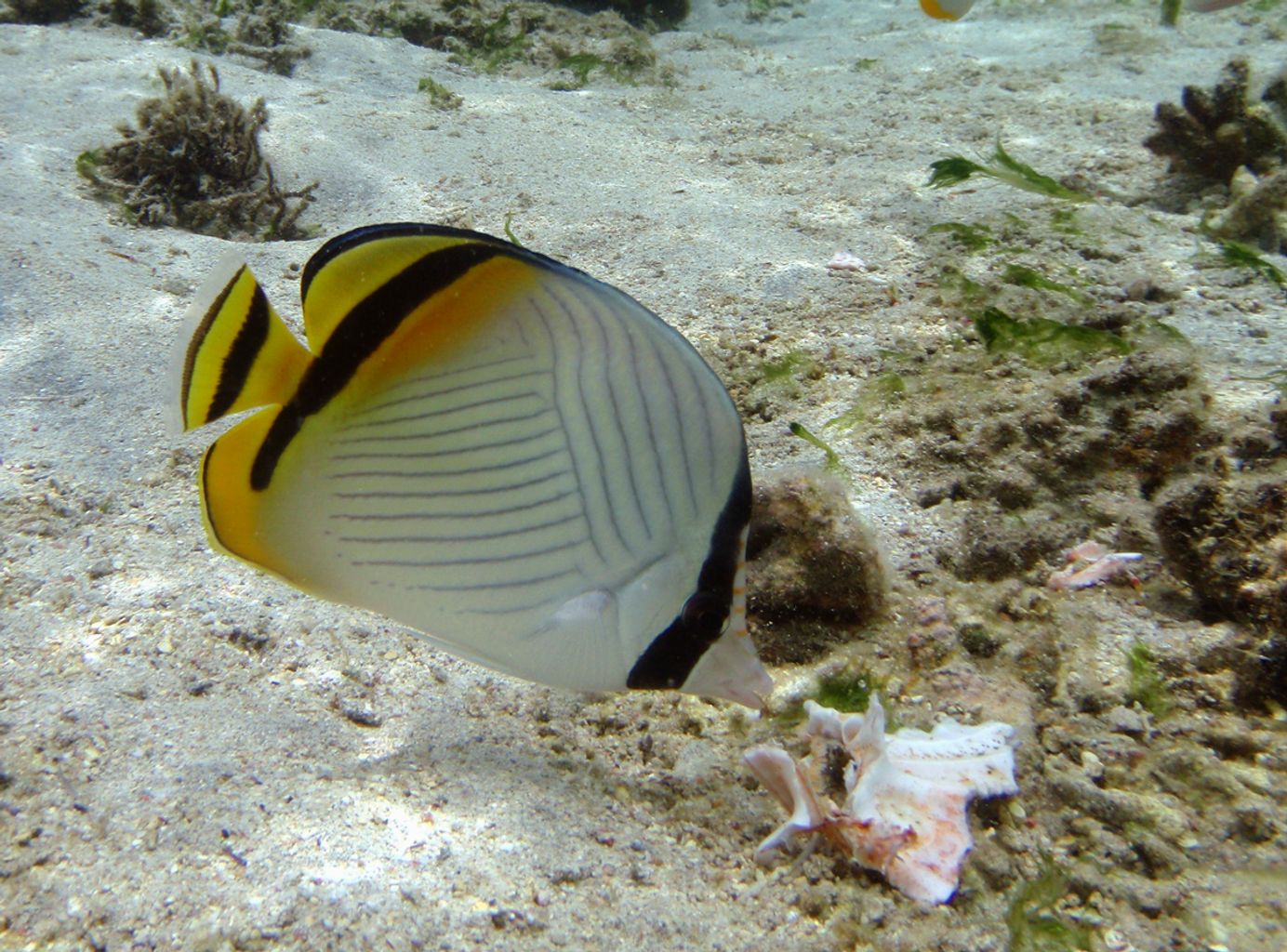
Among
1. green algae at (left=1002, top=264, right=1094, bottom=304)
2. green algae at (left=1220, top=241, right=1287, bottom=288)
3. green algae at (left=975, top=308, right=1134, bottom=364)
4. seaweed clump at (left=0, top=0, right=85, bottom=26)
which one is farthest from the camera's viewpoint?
seaweed clump at (left=0, top=0, right=85, bottom=26)

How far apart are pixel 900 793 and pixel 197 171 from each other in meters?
5.18

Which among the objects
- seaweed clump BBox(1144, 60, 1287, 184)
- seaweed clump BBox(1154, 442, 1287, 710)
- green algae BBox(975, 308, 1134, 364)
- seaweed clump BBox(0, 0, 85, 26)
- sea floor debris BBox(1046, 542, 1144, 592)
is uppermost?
seaweed clump BBox(0, 0, 85, 26)

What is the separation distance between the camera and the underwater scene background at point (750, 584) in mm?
1547

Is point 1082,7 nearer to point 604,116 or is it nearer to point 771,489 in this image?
point 604,116

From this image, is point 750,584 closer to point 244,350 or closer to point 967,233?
point 244,350

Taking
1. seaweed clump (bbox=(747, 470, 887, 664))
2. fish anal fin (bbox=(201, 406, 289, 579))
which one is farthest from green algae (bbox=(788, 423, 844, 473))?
fish anal fin (bbox=(201, 406, 289, 579))

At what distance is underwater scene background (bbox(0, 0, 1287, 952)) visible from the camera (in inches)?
60.9

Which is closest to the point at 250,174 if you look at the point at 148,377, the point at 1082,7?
the point at 148,377

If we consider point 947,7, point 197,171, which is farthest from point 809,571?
point 197,171

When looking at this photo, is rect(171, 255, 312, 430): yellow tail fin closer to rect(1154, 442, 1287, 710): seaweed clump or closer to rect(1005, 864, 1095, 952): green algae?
rect(1005, 864, 1095, 952): green algae

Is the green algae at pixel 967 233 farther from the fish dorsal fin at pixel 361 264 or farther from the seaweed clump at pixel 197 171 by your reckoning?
the seaweed clump at pixel 197 171

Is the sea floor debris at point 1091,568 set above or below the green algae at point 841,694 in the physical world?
above

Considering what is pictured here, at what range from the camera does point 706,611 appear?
1290 mm

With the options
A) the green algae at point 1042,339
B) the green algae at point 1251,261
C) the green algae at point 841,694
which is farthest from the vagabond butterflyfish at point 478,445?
the green algae at point 1251,261
